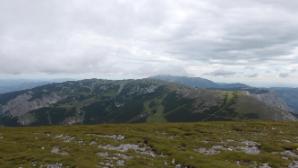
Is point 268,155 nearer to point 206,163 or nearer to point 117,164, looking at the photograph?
point 206,163

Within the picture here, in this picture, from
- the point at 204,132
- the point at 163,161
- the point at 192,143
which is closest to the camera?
the point at 163,161

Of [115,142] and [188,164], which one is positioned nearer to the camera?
[188,164]

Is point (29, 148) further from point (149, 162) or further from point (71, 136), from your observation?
point (149, 162)

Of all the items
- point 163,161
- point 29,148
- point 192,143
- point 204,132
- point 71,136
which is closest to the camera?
point 163,161

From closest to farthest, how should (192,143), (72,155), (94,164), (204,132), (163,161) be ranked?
(94,164) → (163,161) → (72,155) → (192,143) → (204,132)

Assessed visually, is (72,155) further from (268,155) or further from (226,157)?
(268,155)

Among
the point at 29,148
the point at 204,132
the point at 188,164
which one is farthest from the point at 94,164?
the point at 204,132

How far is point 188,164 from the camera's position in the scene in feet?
122

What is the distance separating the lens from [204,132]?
65.2 m

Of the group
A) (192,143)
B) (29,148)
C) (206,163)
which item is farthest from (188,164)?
(29,148)

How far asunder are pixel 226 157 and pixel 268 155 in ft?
16.8

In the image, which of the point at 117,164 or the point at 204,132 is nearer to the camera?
the point at 117,164

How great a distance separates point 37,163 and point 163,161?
43.1 feet

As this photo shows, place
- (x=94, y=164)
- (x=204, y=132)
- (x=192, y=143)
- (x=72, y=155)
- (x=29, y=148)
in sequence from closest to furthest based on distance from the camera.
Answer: (x=94, y=164), (x=72, y=155), (x=29, y=148), (x=192, y=143), (x=204, y=132)
